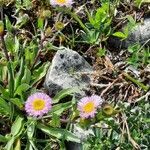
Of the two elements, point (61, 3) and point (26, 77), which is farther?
point (61, 3)

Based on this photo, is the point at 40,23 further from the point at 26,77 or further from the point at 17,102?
the point at 17,102

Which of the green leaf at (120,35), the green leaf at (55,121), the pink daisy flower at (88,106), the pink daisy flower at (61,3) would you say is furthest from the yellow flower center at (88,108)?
the pink daisy flower at (61,3)

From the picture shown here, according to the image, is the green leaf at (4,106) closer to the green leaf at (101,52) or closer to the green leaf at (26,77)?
the green leaf at (26,77)

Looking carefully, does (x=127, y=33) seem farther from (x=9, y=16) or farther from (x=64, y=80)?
(x=9, y=16)

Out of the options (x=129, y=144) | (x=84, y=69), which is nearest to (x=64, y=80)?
(x=84, y=69)

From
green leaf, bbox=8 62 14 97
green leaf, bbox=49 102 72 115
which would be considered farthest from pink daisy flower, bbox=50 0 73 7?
green leaf, bbox=49 102 72 115

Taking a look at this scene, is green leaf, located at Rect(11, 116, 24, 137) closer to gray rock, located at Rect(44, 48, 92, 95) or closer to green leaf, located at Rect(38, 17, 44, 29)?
gray rock, located at Rect(44, 48, 92, 95)

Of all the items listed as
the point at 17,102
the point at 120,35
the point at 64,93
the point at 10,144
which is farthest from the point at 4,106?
the point at 120,35
